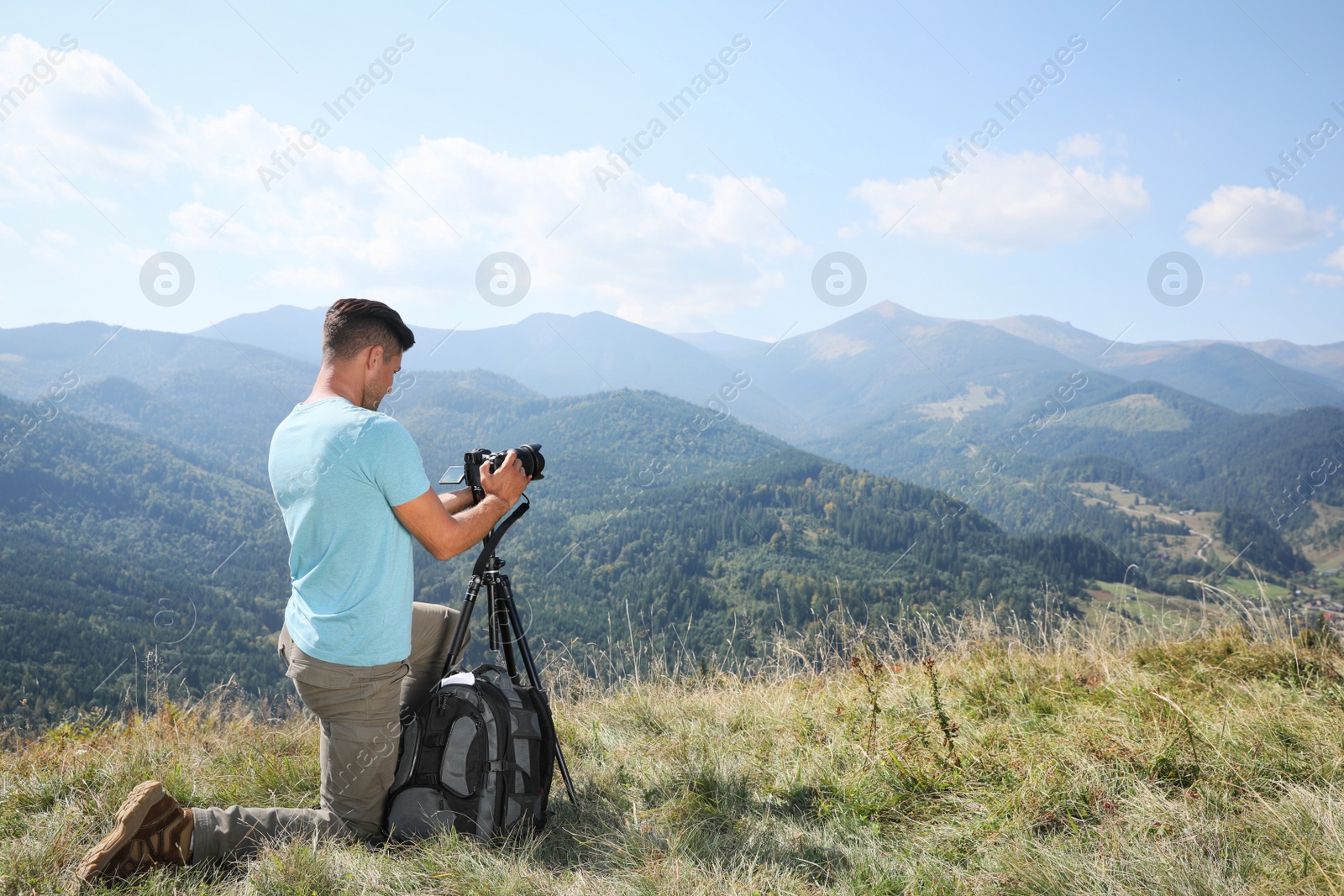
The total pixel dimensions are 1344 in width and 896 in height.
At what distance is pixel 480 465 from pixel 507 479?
10.3 inches

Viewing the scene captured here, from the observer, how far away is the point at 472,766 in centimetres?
260

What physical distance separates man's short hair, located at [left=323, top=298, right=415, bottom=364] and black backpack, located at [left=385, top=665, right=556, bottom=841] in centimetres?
141

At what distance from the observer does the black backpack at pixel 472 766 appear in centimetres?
254

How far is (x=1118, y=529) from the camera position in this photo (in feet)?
440

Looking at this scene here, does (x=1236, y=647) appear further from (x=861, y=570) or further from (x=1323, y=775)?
(x=861, y=570)

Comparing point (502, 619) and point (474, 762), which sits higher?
point (502, 619)

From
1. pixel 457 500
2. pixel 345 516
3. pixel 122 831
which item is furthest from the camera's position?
pixel 457 500

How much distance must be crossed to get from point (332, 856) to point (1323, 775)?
3626 mm

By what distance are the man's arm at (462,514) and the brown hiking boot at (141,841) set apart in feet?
3.78

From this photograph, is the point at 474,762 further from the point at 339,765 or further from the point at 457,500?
the point at 457,500

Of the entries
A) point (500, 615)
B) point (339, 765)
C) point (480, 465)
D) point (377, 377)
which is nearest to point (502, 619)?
point (500, 615)

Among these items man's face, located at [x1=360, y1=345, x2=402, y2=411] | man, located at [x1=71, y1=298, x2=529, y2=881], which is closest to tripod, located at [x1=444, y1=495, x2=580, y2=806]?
man, located at [x1=71, y1=298, x2=529, y2=881]

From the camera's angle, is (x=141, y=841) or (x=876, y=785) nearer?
(x=141, y=841)

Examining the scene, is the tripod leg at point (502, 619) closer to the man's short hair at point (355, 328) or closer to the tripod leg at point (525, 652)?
the tripod leg at point (525, 652)
